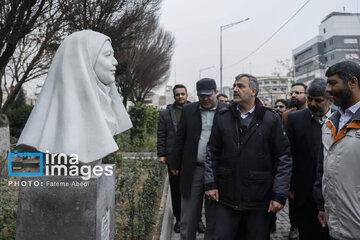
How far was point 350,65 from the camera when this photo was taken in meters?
2.29

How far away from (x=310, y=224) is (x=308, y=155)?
0.68 meters

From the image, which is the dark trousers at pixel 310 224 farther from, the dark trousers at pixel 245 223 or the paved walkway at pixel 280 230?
the paved walkway at pixel 280 230

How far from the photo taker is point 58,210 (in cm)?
239

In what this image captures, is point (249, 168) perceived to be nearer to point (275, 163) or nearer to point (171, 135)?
point (275, 163)

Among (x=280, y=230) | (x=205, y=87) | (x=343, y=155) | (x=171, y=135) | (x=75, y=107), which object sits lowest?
(x=280, y=230)

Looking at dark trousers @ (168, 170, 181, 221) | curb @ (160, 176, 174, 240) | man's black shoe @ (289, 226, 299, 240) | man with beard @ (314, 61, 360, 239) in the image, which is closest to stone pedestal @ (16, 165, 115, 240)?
curb @ (160, 176, 174, 240)

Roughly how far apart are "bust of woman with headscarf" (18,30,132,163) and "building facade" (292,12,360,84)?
52.1 m

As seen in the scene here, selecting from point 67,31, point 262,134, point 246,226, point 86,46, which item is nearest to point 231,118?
point 262,134

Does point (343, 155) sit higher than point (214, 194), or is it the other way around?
point (343, 155)

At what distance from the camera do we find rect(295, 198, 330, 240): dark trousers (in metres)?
2.96

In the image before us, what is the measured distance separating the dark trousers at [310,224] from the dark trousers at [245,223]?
1.37ft

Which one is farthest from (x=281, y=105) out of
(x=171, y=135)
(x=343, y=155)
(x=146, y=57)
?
(x=146, y=57)

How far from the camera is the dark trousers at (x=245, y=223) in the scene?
282cm

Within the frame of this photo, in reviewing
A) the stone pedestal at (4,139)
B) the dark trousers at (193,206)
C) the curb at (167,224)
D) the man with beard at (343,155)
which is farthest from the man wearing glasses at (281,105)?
the stone pedestal at (4,139)
